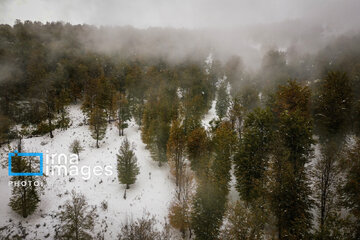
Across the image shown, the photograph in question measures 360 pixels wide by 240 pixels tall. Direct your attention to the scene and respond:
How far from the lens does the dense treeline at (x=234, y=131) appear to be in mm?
15586

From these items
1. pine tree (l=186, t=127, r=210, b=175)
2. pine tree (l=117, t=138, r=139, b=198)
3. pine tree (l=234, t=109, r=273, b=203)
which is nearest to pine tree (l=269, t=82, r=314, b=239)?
pine tree (l=234, t=109, r=273, b=203)

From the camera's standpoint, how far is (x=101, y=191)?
82.1ft

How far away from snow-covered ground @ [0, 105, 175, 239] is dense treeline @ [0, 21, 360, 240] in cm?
206

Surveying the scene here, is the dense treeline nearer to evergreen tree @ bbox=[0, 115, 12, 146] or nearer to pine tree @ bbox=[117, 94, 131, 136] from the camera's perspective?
evergreen tree @ bbox=[0, 115, 12, 146]

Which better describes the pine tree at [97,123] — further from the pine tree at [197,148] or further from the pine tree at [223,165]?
the pine tree at [223,165]

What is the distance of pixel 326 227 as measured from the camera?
36.4 ft

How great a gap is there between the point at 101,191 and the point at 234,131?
25861mm

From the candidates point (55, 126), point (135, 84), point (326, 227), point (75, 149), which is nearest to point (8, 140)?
point (55, 126)

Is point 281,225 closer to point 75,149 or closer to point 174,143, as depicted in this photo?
point 174,143

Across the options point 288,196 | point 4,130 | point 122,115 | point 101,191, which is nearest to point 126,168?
point 101,191

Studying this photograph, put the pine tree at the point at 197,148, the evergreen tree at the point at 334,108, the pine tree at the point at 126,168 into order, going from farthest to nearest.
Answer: the pine tree at the point at 126,168, the pine tree at the point at 197,148, the evergreen tree at the point at 334,108

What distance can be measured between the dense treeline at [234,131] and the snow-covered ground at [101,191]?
206cm

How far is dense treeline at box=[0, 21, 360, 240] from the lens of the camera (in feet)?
51.1

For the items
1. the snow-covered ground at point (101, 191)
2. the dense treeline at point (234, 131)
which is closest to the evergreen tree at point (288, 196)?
the dense treeline at point (234, 131)
